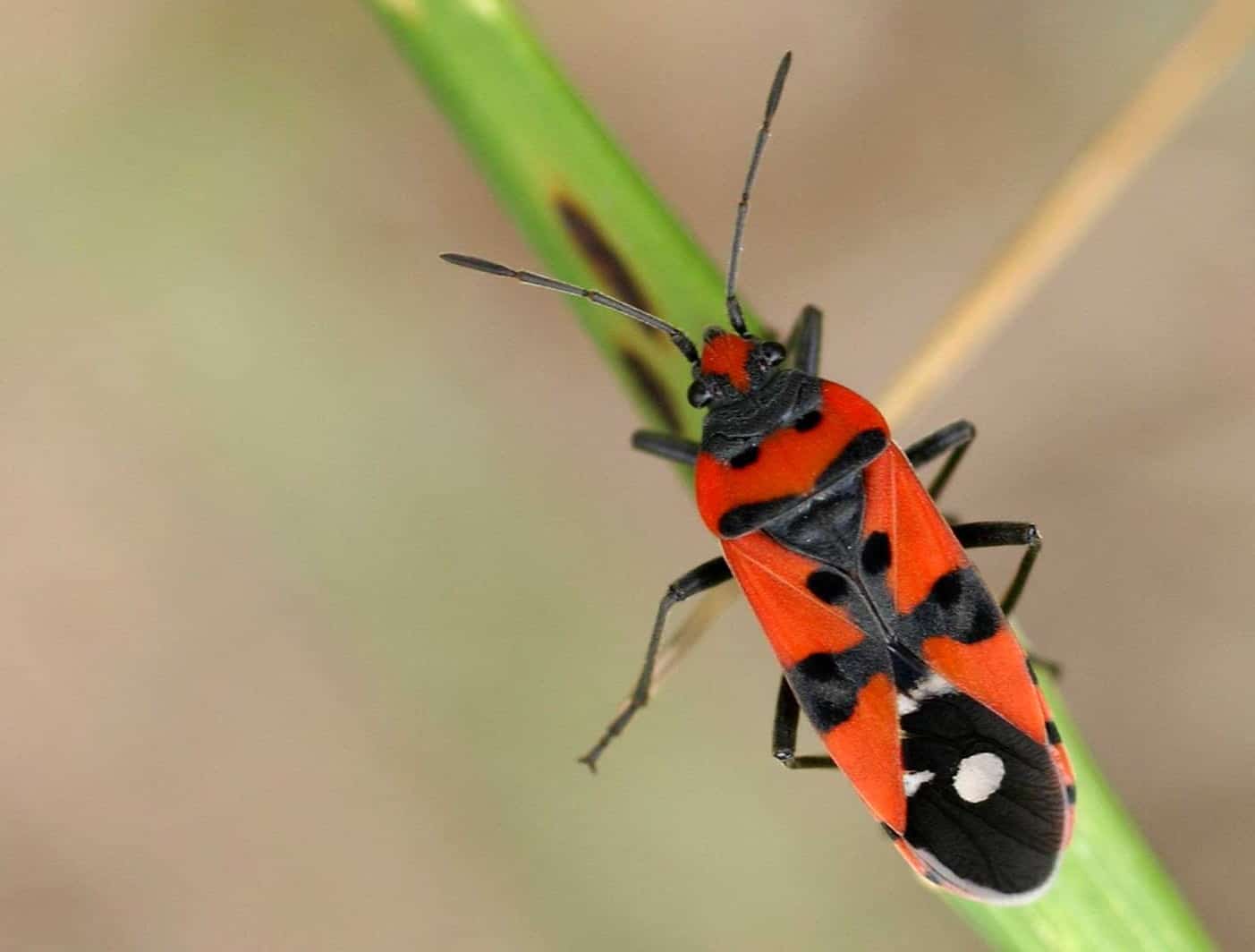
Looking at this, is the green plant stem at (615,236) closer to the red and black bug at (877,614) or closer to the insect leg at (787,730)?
the red and black bug at (877,614)

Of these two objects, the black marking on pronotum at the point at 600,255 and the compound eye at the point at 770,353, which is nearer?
the black marking on pronotum at the point at 600,255

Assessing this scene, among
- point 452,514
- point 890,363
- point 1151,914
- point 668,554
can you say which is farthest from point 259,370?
point 1151,914

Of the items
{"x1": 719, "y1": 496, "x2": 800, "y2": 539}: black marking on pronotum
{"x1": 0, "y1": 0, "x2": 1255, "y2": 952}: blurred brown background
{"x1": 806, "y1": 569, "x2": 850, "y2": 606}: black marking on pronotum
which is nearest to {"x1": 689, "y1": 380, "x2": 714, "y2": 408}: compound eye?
{"x1": 719, "y1": 496, "x2": 800, "y2": 539}: black marking on pronotum

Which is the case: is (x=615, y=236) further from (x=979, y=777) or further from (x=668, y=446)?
(x=979, y=777)

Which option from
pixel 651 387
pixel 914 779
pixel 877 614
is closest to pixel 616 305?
pixel 651 387

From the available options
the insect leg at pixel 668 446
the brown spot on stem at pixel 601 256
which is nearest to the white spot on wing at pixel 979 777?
the insect leg at pixel 668 446

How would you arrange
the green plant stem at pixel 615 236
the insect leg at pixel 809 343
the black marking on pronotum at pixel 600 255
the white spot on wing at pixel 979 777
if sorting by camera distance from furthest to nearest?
the insect leg at pixel 809 343 < the white spot on wing at pixel 979 777 < the black marking on pronotum at pixel 600 255 < the green plant stem at pixel 615 236
